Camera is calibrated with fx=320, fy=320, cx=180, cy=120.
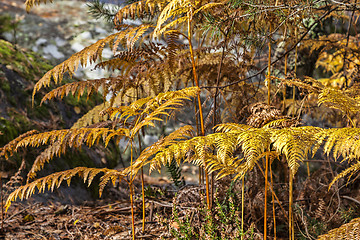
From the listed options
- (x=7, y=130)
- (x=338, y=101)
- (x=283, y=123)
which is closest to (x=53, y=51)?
(x=7, y=130)

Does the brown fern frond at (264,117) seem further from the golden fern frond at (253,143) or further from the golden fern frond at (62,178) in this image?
the golden fern frond at (62,178)

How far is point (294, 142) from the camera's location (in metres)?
1.30

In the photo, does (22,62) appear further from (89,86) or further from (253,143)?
(253,143)

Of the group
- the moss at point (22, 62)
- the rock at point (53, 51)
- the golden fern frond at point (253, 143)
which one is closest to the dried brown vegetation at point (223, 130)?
the golden fern frond at point (253, 143)

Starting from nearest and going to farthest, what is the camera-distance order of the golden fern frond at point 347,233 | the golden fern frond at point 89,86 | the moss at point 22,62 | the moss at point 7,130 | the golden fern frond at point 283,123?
the golden fern frond at point 347,233, the golden fern frond at point 283,123, the golden fern frond at point 89,86, the moss at point 7,130, the moss at point 22,62

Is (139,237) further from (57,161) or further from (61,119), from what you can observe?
(61,119)

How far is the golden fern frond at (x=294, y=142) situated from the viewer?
1.27 metres

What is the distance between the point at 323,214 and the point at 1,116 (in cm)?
294

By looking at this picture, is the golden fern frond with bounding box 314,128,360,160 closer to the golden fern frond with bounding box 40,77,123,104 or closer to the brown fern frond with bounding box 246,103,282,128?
the brown fern frond with bounding box 246,103,282,128

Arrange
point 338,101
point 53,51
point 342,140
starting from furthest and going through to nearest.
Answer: point 53,51
point 338,101
point 342,140

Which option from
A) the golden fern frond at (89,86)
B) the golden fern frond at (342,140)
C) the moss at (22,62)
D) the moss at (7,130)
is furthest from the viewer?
the moss at (22,62)

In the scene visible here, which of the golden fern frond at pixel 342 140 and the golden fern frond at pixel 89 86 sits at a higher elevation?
the golden fern frond at pixel 89 86

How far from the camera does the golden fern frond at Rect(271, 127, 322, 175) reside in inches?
49.9

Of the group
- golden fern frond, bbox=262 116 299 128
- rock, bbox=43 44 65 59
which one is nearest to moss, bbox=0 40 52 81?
rock, bbox=43 44 65 59
